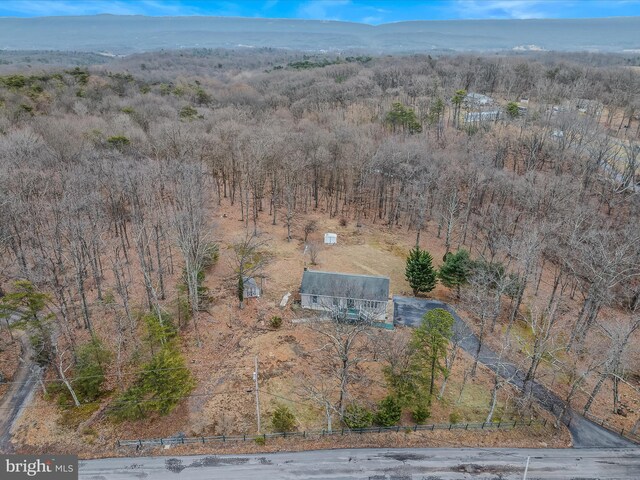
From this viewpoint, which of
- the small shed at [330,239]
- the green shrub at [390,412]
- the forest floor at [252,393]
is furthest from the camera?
the small shed at [330,239]

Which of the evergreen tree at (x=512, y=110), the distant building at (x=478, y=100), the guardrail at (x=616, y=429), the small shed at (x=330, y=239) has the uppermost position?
the distant building at (x=478, y=100)

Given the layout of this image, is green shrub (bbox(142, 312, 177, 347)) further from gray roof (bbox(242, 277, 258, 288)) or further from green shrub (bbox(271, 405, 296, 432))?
green shrub (bbox(271, 405, 296, 432))

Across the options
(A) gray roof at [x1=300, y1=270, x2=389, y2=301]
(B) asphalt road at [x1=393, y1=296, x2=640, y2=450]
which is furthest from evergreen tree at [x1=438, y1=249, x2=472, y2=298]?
(A) gray roof at [x1=300, y1=270, x2=389, y2=301]

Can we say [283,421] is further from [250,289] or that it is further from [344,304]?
[250,289]

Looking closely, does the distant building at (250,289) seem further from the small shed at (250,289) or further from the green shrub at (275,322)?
the green shrub at (275,322)

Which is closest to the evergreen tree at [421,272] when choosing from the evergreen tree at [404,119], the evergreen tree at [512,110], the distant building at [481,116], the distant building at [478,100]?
the evergreen tree at [404,119]
